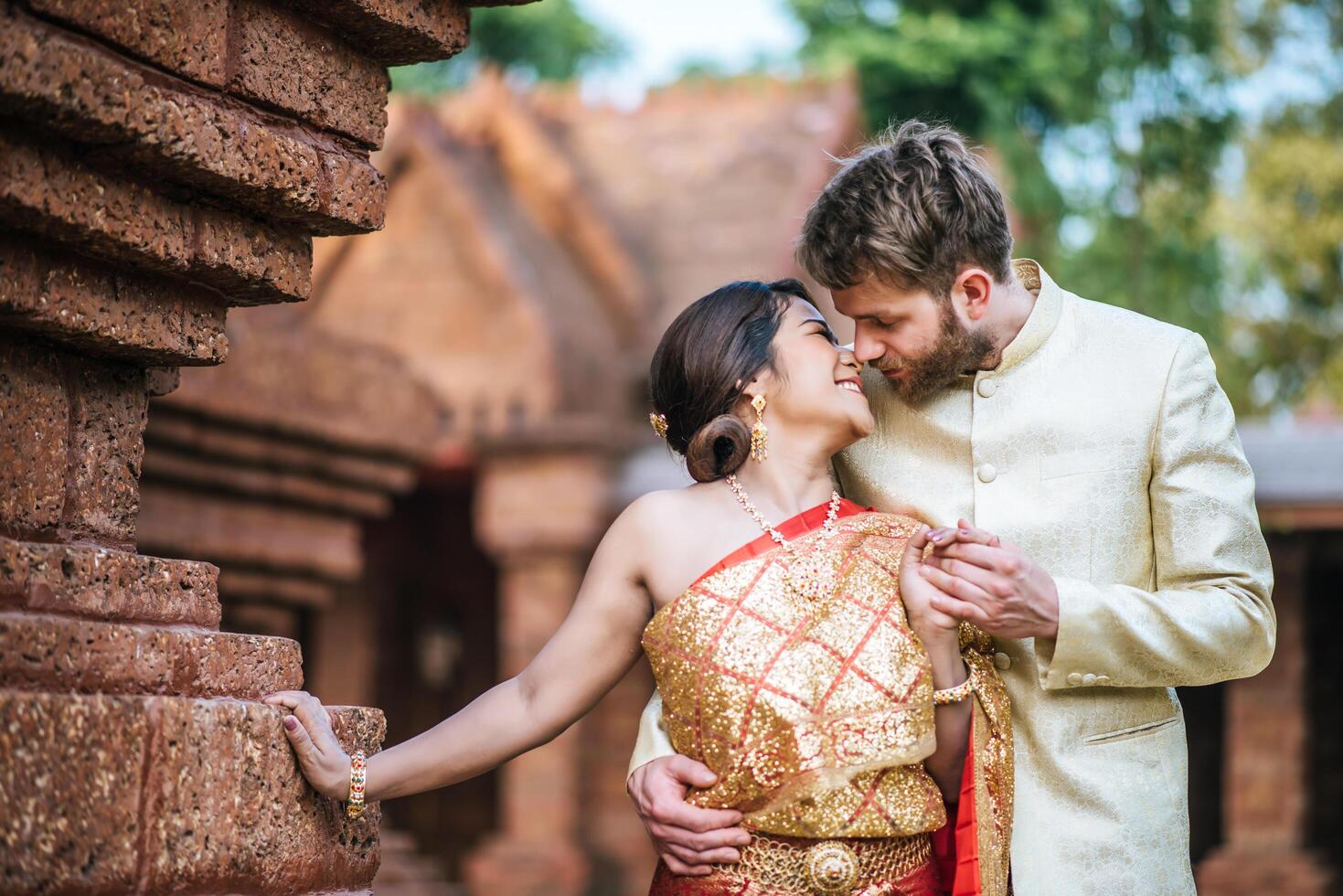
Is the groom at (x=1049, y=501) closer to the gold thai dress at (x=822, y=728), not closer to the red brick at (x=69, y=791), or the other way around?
the gold thai dress at (x=822, y=728)

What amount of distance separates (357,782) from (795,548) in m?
0.83

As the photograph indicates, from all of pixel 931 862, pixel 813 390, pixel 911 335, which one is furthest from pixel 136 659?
pixel 911 335

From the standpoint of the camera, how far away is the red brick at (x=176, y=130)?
6.23 ft

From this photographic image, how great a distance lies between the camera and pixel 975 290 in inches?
113

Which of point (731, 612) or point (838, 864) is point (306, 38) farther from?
point (838, 864)

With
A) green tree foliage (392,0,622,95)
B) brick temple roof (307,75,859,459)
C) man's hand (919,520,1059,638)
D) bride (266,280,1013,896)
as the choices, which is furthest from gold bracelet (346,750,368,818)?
green tree foliage (392,0,622,95)

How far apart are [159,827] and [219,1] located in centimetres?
119

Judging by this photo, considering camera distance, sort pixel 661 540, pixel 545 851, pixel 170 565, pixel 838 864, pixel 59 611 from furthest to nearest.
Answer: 1. pixel 545 851
2. pixel 661 540
3. pixel 838 864
4. pixel 170 565
5. pixel 59 611

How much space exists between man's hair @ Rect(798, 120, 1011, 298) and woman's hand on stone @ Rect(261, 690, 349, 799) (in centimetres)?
122

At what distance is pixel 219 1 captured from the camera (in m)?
2.21

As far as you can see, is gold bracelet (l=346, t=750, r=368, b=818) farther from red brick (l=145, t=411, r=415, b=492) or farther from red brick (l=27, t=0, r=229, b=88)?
red brick (l=145, t=411, r=415, b=492)

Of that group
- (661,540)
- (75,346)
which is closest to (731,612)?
(661,540)

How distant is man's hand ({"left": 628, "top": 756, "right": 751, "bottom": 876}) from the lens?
98.5 inches

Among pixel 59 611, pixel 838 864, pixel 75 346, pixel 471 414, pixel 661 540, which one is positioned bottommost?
pixel 838 864
